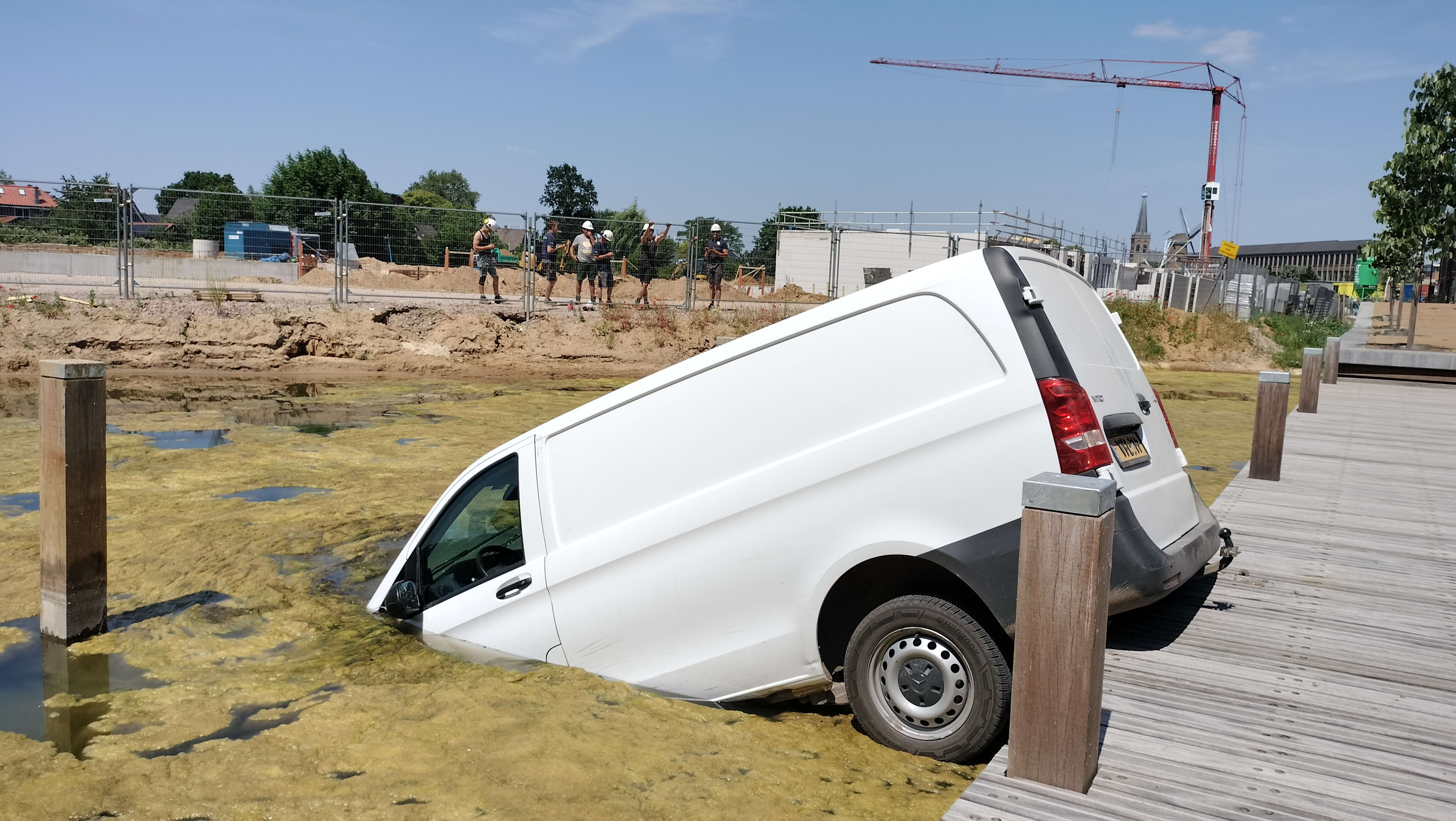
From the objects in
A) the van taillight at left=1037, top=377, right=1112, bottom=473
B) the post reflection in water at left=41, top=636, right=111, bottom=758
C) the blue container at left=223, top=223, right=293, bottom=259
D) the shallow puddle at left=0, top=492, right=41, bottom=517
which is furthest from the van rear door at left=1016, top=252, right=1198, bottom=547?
the blue container at left=223, top=223, right=293, bottom=259

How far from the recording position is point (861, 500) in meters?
3.88

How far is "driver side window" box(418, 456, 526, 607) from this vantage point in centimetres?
500

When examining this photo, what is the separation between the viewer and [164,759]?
Result: 4.14 metres

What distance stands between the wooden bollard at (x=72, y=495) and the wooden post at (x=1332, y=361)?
1892 cm

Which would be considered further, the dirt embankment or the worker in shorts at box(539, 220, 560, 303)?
the worker in shorts at box(539, 220, 560, 303)

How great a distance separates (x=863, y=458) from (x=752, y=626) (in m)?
0.89

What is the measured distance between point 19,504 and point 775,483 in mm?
7422

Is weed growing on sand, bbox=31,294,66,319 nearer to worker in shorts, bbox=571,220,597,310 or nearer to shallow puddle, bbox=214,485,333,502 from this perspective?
worker in shorts, bbox=571,220,597,310

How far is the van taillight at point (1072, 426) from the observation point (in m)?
3.56

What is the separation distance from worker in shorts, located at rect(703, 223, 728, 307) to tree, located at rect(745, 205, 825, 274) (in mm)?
2831

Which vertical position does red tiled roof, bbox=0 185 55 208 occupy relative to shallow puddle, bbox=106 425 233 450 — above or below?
above

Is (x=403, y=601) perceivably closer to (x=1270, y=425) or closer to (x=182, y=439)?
(x=1270, y=425)

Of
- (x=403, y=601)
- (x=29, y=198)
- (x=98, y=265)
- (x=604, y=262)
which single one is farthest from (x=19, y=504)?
(x=604, y=262)

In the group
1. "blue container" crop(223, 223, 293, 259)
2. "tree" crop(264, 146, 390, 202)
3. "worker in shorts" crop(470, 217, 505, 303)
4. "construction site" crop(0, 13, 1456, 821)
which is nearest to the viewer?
"construction site" crop(0, 13, 1456, 821)
